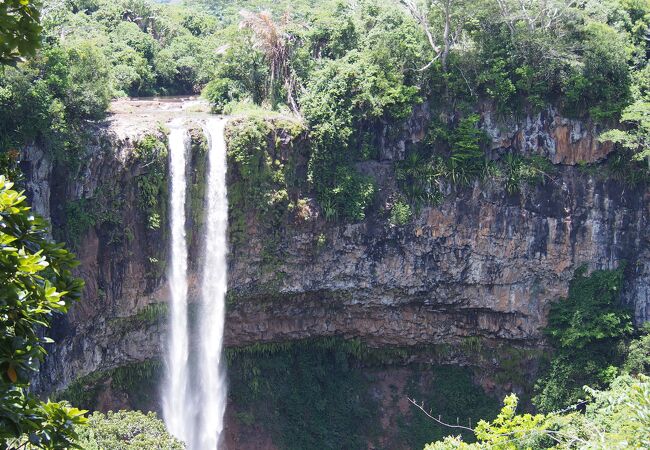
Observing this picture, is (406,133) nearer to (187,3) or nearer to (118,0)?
(118,0)

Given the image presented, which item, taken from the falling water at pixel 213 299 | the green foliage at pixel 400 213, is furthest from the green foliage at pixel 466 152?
the falling water at pixel 213 299

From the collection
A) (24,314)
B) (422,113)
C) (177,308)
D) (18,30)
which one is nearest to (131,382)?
(177,308)

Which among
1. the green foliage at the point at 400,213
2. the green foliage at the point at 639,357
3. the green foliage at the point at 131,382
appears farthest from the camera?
the green foliage at the point at 400,213

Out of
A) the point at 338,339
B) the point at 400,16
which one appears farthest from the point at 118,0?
the point at 338,339

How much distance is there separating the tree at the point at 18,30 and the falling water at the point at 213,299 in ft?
41.2

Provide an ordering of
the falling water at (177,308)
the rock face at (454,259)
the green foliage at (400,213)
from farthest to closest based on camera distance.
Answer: the green foliage at (400,213) < the rock face at (454,259) < the falling water at (177,308)

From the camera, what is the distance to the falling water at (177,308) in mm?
17062

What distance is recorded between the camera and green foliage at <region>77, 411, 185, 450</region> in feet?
45.3

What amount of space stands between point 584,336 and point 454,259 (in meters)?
3.55

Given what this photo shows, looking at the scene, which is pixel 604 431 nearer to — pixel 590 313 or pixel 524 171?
pixel 590 313

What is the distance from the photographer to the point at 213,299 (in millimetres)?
18375

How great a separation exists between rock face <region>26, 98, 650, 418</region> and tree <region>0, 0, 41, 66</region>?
1319 cm

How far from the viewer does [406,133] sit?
19.2 metres

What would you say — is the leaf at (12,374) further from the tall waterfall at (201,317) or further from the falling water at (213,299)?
the falling water at (213,299)
